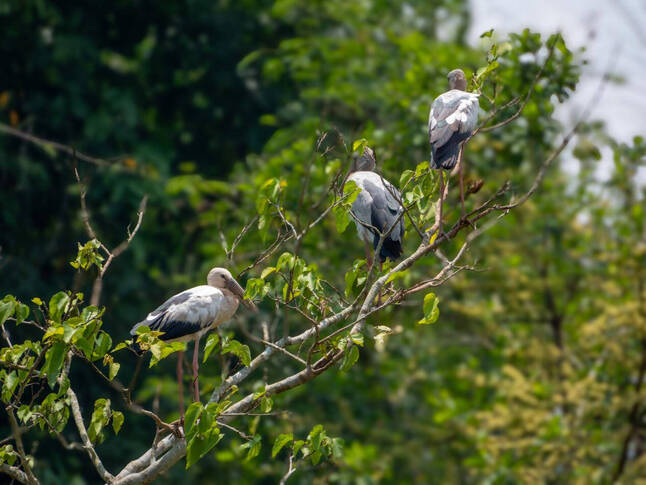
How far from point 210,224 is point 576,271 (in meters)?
4.51

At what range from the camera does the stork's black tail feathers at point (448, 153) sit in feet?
14.9

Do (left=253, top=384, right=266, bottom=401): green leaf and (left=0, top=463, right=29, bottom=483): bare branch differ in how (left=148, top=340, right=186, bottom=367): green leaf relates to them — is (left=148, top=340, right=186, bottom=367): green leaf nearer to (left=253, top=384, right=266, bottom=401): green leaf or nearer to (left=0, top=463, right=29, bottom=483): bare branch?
(left=253, top=384, right=266, bottom=401): green leaf

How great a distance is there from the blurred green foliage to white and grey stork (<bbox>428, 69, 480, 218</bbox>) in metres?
1.53

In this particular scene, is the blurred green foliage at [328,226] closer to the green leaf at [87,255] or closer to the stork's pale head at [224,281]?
the stork's pale head at [224,281]

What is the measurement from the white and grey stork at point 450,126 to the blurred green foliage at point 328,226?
1.53m

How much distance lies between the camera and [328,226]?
990 cm

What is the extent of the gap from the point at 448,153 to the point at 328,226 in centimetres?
529

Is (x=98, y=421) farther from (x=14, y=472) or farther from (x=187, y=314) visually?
(x=187, y=314)

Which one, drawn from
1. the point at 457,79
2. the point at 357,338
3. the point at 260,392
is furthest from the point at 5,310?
the point at 457,79

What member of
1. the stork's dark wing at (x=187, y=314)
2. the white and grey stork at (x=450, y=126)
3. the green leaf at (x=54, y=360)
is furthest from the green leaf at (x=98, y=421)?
the white and grey stork at (x=450, y=126)

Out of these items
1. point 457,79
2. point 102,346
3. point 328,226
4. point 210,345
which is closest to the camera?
point 102,346

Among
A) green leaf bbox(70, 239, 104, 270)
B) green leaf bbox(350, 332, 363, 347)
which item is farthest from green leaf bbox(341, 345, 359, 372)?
green leaf bbox(70, 239, 104, 270)

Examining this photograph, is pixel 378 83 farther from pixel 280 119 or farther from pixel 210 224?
pixel 210 224

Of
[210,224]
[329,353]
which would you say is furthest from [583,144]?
[210,224]
